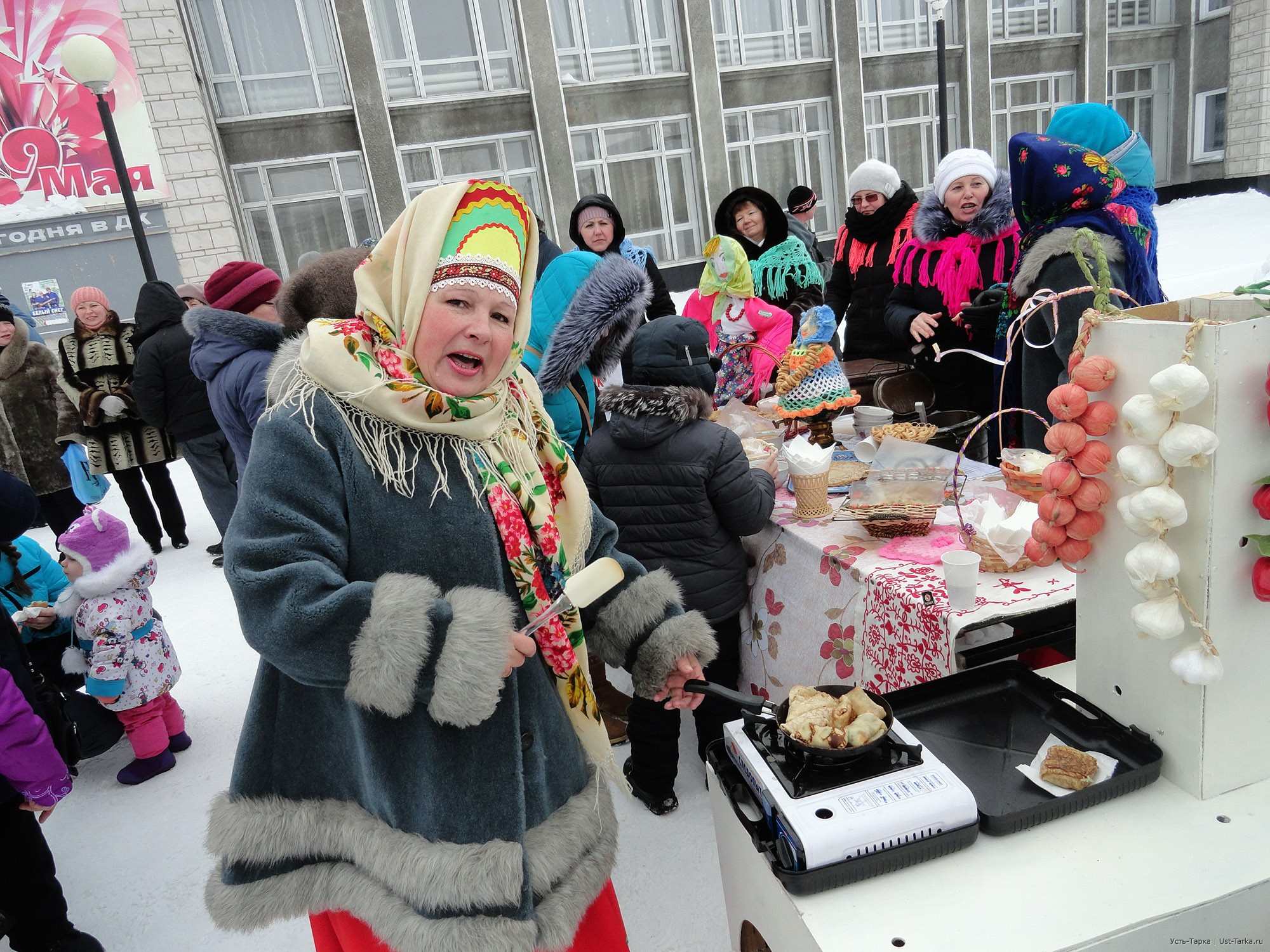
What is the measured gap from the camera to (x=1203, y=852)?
99 centimetres

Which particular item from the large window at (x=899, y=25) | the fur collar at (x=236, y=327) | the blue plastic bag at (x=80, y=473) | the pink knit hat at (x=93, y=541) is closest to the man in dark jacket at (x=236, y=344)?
the fur collar at (x=236, y=327)

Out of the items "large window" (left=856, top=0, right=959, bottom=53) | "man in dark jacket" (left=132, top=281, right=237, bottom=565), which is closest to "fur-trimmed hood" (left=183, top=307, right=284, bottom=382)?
"man in dark jacket" (left=132, top=281, right=237, bottom=565)

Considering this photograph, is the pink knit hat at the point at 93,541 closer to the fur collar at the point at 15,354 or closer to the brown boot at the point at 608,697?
the brown boot at the point at 608,697

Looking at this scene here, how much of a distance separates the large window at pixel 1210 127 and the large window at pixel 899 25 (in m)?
6.65

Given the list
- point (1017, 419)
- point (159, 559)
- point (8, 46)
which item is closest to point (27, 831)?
point (1017, 419)

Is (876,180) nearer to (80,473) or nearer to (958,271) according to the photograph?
(958,271)

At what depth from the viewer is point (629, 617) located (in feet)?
→ 4.84

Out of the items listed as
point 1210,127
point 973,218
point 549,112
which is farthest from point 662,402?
point 1210,127

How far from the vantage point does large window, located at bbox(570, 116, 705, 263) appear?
1347 centimetres

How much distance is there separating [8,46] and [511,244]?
1308 centimetres

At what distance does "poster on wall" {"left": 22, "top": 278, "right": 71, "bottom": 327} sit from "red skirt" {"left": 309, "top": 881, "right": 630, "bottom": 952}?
12.2 m

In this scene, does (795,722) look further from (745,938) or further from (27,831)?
(27,831)

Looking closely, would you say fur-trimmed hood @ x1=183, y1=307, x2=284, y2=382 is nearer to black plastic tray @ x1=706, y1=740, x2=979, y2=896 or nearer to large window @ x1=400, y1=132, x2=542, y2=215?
black plastic tray @ x1=706, y1=740, x2=979, y2=896

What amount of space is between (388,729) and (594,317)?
7.06 ft
